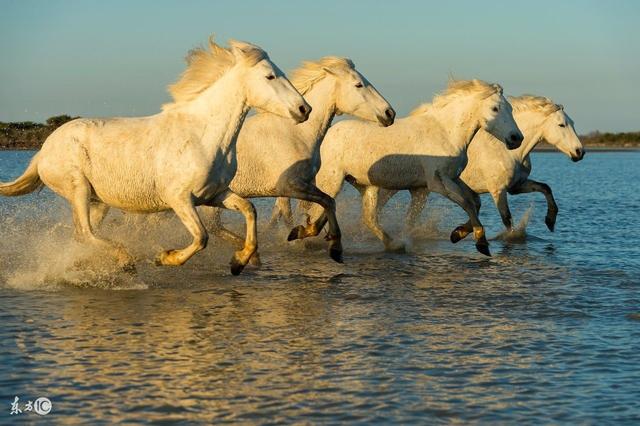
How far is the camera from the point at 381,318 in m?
8.94

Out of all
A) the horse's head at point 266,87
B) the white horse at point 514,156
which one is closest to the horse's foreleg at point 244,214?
the horse's head at point 266,87

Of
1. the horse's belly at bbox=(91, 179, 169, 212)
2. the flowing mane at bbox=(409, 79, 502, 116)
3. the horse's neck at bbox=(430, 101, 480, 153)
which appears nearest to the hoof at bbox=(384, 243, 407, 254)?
the horse's neck at bbox=(430, 101, 480, 153)

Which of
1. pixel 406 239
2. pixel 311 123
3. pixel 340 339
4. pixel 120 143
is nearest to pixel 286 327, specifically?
pixel 340 339

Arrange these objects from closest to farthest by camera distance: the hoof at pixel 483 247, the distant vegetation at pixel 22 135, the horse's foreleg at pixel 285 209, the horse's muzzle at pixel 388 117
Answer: the horse's muzzle at pixel 388 117
the hoof at pixel 483 247
the horse's foreleg at pixel 285 209
the distant vegetation at pixel 22 135

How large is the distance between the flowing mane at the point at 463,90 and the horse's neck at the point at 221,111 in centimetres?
474

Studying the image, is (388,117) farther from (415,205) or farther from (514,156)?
(514,156)

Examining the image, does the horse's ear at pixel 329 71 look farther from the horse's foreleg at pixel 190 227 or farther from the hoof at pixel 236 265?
the horse's foreleg at pixel 190 227

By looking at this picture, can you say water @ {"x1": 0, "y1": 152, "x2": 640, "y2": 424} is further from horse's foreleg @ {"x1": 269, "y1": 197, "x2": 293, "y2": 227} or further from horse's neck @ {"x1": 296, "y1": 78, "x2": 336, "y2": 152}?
horse's neck @ {"x1": 296, "y1": 78, "x2": 336, "y2": 152}

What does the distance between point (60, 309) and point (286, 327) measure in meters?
2.00

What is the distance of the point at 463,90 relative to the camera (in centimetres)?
1411

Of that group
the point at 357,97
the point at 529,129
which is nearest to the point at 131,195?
the point at 357,97

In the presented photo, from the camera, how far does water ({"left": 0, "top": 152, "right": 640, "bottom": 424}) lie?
6242 mm

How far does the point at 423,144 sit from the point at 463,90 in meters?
0.93

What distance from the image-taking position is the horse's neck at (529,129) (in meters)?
16.5
